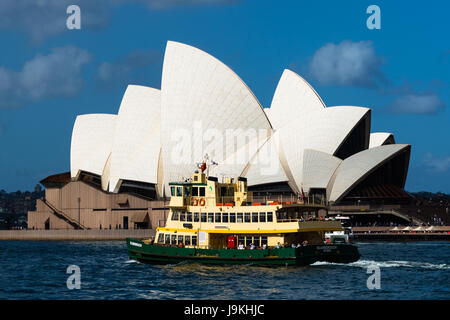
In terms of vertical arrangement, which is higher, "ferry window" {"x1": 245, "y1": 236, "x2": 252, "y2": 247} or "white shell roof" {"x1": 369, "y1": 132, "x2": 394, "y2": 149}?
"white shell roof" {"x1": 369, "y1": 132, "x2": 394, "y2": 149}

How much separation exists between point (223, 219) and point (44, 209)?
62.1 meters

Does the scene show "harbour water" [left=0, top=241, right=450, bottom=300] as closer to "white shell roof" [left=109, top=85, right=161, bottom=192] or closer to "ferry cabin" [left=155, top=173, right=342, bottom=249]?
"ferry cabin" [left=155, top=173, right=342, bottom=249]

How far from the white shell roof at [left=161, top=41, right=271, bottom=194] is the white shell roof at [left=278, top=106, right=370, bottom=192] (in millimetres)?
3867

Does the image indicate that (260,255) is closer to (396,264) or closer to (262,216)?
(262,216)

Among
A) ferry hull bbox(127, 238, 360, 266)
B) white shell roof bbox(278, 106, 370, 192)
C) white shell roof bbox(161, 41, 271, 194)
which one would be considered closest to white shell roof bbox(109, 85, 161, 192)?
white shell roof bbox(161, 41, 271, 194)

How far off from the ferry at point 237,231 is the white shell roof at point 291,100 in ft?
174

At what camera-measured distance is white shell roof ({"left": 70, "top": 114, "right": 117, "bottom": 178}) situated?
9700 cm

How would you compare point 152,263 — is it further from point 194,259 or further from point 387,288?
point 387,288

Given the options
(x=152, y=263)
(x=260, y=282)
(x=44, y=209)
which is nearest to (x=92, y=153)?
(x=44, y=209)

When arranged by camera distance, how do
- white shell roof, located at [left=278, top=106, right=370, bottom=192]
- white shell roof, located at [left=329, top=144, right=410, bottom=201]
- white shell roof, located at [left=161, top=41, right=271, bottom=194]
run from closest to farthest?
white shell roof, located at [left=329, top=144, right=410, bottom=201], white shell roof, located at [left=161, top=41, right=271, bottom=194], white shell roof, located at [left=278, top=106, right=370, bottom=192]

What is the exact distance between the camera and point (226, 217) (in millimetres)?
40812

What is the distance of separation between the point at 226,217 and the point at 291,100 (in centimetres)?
5781

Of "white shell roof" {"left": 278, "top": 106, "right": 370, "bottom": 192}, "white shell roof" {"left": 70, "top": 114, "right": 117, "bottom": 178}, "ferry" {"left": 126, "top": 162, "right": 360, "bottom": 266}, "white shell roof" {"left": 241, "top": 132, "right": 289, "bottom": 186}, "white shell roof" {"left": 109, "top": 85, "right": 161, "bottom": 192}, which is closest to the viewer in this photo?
"ferry" {"left": 126, "top": 162, "right": 360, "bottom": 266}

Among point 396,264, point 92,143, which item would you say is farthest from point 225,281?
point 92,143
